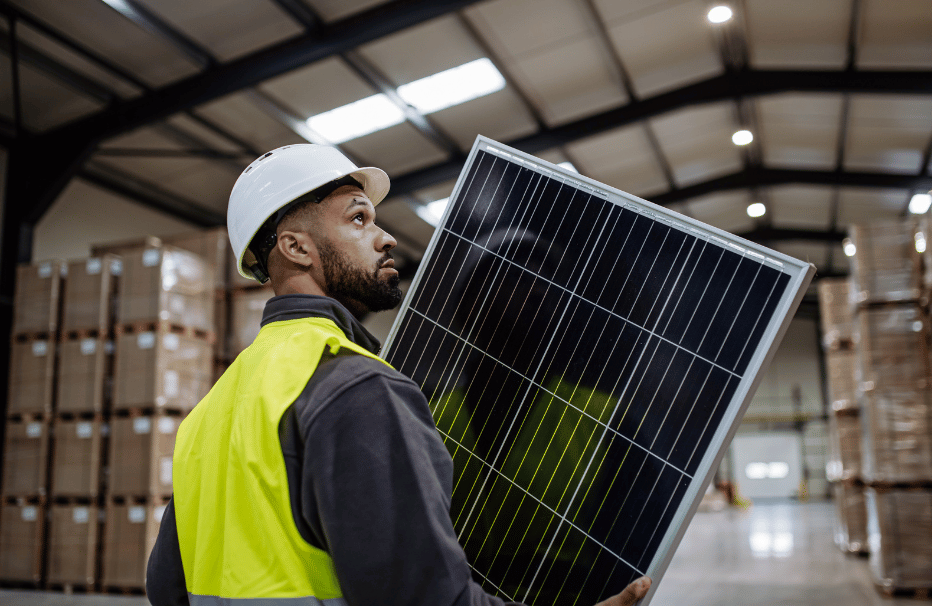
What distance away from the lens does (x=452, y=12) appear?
32.2 ft

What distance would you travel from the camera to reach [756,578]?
9383 millimetres

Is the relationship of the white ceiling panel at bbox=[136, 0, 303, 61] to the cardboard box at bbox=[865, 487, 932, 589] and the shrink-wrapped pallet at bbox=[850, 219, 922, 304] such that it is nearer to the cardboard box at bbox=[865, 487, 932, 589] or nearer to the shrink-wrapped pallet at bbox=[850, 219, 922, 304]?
the shrink-wrapped pallet at bbox=[850, 219, 922, 304]

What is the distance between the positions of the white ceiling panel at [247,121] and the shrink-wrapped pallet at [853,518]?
11.8 meters

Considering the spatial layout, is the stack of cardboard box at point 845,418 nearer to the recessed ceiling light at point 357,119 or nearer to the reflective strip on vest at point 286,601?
the recessed ceiling light at point 357,119

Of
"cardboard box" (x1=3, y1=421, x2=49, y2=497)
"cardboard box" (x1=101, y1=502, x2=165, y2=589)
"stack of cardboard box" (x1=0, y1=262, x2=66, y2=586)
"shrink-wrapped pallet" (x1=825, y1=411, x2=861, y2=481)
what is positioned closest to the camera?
"cardboard box" (x1=101, y1=502, x2=165, y2=589)

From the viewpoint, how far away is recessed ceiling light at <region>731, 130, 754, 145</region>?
53.0 ft

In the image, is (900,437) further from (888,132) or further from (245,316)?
(888,132)

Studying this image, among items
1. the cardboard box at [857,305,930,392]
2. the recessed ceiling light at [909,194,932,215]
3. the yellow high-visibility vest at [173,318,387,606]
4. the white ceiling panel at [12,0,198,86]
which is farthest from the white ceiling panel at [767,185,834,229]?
the yellow high-visibility vest at [173,318,387,606]

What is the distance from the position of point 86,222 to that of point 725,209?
1797cm

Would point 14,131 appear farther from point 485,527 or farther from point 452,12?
point 485,527

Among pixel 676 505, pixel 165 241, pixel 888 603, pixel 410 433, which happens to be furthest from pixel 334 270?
pixel 165 241

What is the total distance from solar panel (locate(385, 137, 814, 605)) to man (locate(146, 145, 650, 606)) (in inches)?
9.2

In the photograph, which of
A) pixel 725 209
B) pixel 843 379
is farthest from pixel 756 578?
pixel 725 209

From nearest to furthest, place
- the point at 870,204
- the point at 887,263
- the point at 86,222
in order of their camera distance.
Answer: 1. the point at 887,263
2. the point at 86,222
3. the point at 870,204
